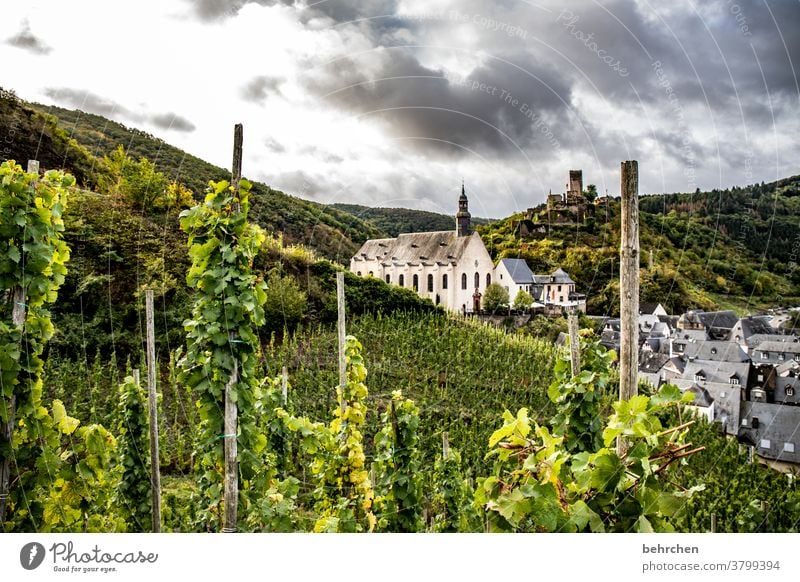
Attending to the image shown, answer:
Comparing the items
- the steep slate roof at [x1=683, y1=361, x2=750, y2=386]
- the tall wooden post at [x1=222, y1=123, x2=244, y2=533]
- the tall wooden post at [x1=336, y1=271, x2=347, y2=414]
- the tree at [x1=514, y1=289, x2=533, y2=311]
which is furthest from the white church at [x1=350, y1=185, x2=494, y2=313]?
the steep slate roof at [x1=683, y1=361, x2=750, y2=386]

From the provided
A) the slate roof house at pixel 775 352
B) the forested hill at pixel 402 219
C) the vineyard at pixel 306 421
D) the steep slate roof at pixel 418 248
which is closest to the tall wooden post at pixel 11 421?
the vineyard at pixel 306 421

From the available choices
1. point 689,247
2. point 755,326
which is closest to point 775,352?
point 755,326

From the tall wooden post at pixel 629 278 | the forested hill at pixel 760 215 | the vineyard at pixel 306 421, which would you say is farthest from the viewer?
the forested hill at pixel 760 215

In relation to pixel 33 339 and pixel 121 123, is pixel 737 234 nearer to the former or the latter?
pixel 33 339

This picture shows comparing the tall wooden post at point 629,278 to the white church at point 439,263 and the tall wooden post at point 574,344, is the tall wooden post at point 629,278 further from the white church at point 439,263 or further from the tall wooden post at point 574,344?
the white church at point 439,263

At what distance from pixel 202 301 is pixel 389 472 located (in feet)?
5.50

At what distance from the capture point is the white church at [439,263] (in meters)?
3.37

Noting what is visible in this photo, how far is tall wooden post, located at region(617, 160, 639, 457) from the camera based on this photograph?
1.93 m

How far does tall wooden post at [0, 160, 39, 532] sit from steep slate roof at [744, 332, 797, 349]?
3788mm

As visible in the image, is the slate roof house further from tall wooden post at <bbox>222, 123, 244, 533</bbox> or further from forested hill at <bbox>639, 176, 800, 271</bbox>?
tall wooden post at <bbox>222, 123, 244, 533</bbox>

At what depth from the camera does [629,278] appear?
Result: 1.96 m

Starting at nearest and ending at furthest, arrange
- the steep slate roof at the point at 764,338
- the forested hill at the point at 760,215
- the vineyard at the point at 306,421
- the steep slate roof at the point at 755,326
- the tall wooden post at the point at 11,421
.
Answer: the vineyard at the point at 306,421 < the tall wooden post at the point at 11,421 < the forested hill at the point at 760,215 < the steep slate roof at the point at 755,326 < the steep slate roof at the point at 764,338

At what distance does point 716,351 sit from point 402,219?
2.14m

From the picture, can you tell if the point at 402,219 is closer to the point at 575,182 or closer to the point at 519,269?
the point at 519,269
